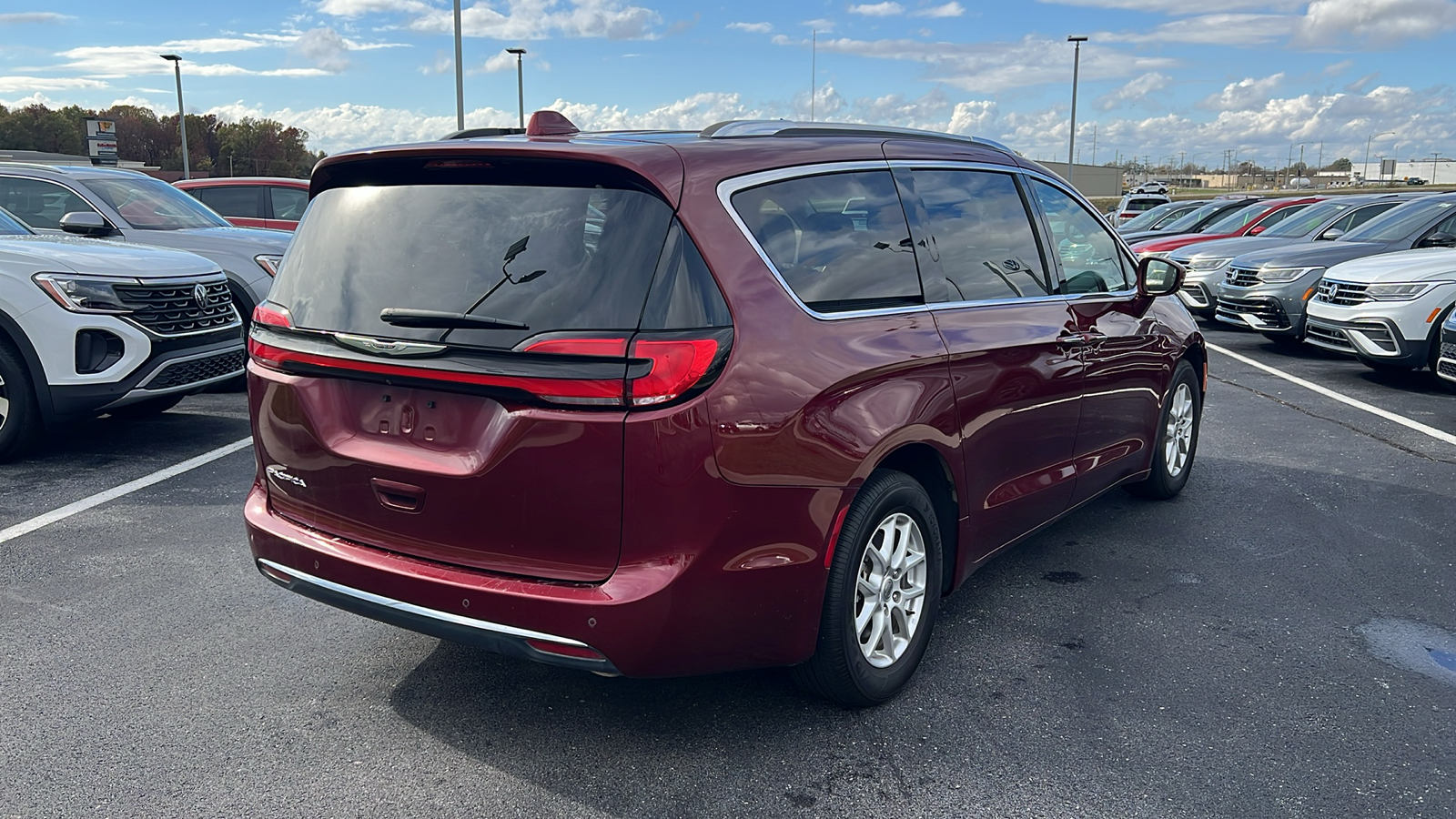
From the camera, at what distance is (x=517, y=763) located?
10.2 feet

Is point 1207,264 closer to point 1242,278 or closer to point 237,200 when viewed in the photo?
point 1242,278

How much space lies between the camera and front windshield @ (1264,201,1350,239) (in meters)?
14.6

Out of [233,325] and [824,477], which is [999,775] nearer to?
[824,477]

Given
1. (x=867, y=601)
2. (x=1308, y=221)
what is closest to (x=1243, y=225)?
(x=1308, y=221)

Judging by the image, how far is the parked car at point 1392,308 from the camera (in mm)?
9367

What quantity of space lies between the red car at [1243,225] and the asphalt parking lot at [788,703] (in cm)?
1162

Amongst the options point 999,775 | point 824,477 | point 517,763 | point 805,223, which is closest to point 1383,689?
point 999,775

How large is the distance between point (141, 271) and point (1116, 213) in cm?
3452

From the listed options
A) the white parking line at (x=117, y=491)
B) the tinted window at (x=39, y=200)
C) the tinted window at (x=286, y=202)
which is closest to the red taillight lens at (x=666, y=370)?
the white parking line at (x=117, y=491)

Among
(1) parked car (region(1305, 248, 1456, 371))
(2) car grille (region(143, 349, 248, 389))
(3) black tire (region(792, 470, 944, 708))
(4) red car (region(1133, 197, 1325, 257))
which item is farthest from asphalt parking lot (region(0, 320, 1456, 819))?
(4) red car (region(1133, 197, 1325, 257))

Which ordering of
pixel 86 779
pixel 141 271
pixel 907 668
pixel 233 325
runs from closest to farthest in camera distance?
pixel 86 779 < pixel 907 668 < pixel 141 271 < pixel 233 325

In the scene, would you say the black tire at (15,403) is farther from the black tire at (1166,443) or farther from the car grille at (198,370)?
the black tire at (1166,443)

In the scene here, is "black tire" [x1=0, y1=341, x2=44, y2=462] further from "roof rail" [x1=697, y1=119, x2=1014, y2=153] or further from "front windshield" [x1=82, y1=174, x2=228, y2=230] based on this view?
"roof rail" [x1=697, y1=119, x2=1014, y2=153]

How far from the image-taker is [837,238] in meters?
3.38
